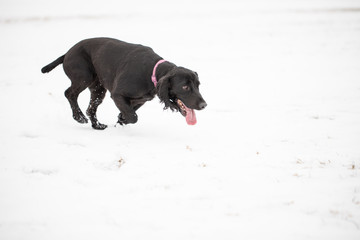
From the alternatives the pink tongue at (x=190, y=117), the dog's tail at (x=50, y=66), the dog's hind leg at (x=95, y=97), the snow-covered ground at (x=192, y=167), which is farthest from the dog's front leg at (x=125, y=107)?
the dog's tail at (x=50, y=66)

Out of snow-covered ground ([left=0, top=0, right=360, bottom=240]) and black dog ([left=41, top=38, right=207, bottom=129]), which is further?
black dog ([left=41, top=38, right=207, bottom=129])

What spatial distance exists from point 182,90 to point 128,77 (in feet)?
2.68

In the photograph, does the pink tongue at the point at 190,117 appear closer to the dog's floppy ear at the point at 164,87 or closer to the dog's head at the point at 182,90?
the dog's head at the point at 182,90

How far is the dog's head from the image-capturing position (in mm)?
4199

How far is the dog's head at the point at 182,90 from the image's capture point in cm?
420

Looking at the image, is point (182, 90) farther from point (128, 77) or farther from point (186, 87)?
point (128, 77)

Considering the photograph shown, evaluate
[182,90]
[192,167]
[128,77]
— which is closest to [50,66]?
[128,77]

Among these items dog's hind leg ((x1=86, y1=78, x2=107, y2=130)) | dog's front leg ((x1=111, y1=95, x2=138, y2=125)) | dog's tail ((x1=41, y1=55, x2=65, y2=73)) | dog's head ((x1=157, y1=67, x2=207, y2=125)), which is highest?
dog's head ((x1=157, y1=67, x2=207, y2=125))

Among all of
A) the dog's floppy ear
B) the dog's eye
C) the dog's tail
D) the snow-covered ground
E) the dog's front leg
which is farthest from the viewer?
the dog's tail

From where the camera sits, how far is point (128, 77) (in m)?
4.48

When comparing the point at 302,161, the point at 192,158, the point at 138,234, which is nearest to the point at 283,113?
the point at 302,161

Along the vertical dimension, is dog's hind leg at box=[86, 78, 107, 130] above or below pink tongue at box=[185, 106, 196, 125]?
below

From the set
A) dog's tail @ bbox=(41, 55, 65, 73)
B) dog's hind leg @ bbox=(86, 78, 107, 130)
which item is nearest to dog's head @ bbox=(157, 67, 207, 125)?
dog's hind leg @ bbox=(86, 78, 107, 130)

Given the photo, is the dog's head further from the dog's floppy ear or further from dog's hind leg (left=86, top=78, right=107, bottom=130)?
dog's hind leg (left=86, top=78, right=107, bottom=130)
